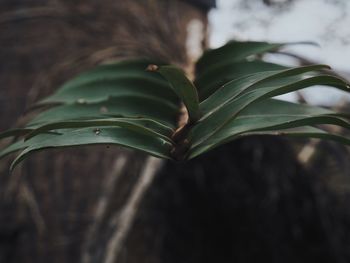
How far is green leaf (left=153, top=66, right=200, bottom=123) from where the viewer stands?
27 cm

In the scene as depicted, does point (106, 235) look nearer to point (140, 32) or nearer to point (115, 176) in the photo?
point (115, 176)

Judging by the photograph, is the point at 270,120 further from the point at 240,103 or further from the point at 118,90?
the point at 118,90

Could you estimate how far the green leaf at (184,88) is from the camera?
273 mm

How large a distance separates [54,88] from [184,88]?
2.32 feet

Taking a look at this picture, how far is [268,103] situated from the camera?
34 centimetres

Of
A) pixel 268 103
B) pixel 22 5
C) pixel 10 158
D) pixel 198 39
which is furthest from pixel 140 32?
pixel 268 103

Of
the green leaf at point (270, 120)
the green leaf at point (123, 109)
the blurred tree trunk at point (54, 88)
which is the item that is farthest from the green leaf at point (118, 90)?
the blurred tree trunk at point (54, 88)

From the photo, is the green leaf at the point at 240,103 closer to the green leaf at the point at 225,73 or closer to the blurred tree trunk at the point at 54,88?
the green leaf at the point at 225,73

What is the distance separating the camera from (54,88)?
95cm

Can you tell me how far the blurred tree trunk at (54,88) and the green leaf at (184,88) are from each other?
0.49 metres

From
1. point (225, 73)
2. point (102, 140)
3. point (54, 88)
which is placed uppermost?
point (54, 88)

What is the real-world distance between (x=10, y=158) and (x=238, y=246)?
0.43m

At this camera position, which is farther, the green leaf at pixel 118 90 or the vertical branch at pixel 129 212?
the vertical branch at pixel 129 212

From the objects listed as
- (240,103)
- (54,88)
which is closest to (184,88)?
(240,103)
